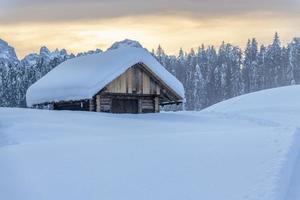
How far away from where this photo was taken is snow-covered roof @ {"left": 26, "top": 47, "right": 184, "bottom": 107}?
2239 centimetres

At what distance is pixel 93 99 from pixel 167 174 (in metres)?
14.2

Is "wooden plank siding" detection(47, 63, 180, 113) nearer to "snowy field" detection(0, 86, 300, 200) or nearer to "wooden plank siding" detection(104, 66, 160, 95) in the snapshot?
"wooden plank siding" detection(104, 66, 160, 95)

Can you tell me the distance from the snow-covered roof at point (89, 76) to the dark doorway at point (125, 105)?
2.12 m

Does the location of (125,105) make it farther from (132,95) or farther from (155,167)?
(155,167)

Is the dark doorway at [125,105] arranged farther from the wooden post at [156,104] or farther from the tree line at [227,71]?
the tree line at [227,71]

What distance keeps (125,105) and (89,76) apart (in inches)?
146

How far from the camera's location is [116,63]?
23.8 m

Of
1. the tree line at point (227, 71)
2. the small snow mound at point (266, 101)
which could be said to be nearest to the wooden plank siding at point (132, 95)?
the small snow mound at point (266, 101)

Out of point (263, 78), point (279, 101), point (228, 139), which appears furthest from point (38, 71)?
point (228, 139)

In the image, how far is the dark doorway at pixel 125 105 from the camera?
2577cm

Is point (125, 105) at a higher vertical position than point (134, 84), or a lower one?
lower

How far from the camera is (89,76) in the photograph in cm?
2295

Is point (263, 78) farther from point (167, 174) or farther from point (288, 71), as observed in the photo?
point (167, 174)

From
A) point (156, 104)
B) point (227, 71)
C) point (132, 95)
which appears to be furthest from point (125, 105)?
point (227, 71)
